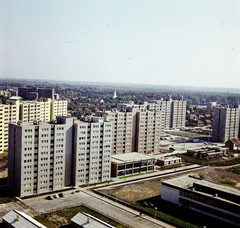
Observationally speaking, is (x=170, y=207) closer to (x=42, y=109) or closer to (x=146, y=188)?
(x=146, y=188)

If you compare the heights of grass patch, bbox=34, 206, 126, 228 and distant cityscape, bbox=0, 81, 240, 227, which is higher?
distant cityscape, bbox=0, 81, 240, 227

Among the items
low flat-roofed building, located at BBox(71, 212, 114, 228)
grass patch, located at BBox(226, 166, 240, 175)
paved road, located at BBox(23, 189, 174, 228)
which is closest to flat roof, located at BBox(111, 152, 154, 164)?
paved road, located at BBox(23, 189, 174, 228)

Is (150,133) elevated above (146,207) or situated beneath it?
elevated above

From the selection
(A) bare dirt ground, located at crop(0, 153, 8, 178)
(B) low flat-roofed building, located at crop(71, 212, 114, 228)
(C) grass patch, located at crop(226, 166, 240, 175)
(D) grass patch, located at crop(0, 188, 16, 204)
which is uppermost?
(B) low flat-roofed building, located at crop(71, 212, 114, 228)

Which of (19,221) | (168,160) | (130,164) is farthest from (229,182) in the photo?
(19,221)

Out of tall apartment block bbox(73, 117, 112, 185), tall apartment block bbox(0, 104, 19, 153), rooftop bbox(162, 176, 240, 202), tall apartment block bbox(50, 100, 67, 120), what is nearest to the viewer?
rooftop bbox(162, 176, 240, 202)

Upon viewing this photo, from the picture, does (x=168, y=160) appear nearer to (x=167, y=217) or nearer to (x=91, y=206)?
(x=167, y=217)

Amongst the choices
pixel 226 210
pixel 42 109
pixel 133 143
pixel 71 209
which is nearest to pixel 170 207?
pixel 226 210

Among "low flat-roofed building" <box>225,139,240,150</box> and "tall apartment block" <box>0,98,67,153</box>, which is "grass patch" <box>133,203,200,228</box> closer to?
"tall apartment block" <box>0,98,67,153</box>
